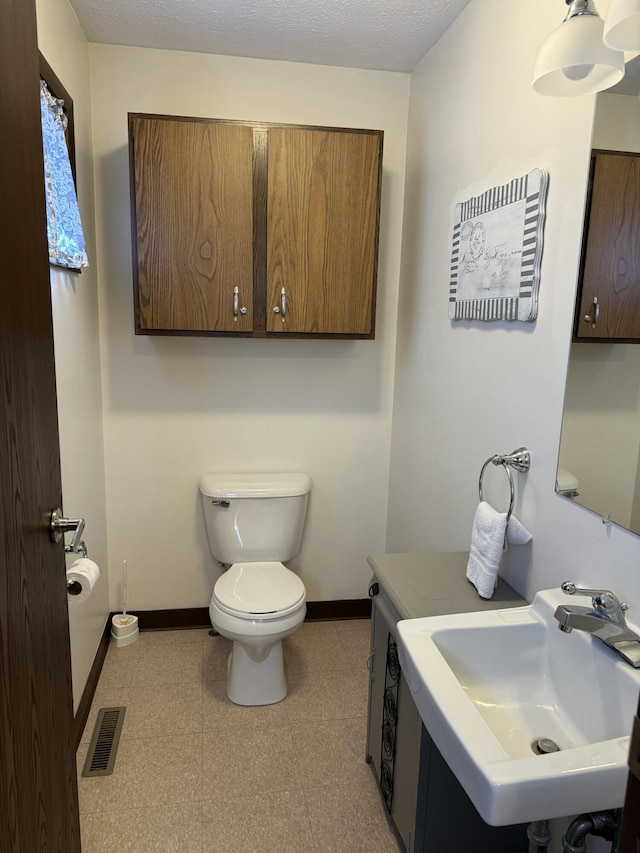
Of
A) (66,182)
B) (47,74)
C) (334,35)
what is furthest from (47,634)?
(334,35)

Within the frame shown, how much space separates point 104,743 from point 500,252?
84.1 inches

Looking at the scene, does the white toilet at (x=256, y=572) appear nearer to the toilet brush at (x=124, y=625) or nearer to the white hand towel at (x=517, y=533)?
the toilet brush at (x=124, y=625)

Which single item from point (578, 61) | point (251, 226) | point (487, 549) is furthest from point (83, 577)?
point (578, 61)

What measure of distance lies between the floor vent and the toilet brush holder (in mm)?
446

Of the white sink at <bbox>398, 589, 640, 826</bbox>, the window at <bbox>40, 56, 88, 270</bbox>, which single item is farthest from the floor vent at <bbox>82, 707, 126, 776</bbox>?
the window at <bbox>40, 56, 88, 270</bbox>

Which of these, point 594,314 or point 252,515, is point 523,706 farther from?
point 252,515

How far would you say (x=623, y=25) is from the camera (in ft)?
3.51

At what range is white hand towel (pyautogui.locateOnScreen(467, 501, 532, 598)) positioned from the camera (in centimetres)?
157

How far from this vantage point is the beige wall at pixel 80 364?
1.91 metres

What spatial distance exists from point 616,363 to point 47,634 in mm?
1323

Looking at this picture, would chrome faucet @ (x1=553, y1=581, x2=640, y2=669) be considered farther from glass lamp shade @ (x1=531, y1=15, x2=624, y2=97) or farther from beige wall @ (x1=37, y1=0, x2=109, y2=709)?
beige wall @ (x1=37, y1=0, x2=109, y2=709)

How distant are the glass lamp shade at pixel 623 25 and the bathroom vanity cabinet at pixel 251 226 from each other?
1334 millimetres

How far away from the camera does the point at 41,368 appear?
1.15m

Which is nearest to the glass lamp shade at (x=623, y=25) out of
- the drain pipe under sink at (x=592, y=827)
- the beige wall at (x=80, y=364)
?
the drain pipe under sink at (x=592, y=827)
